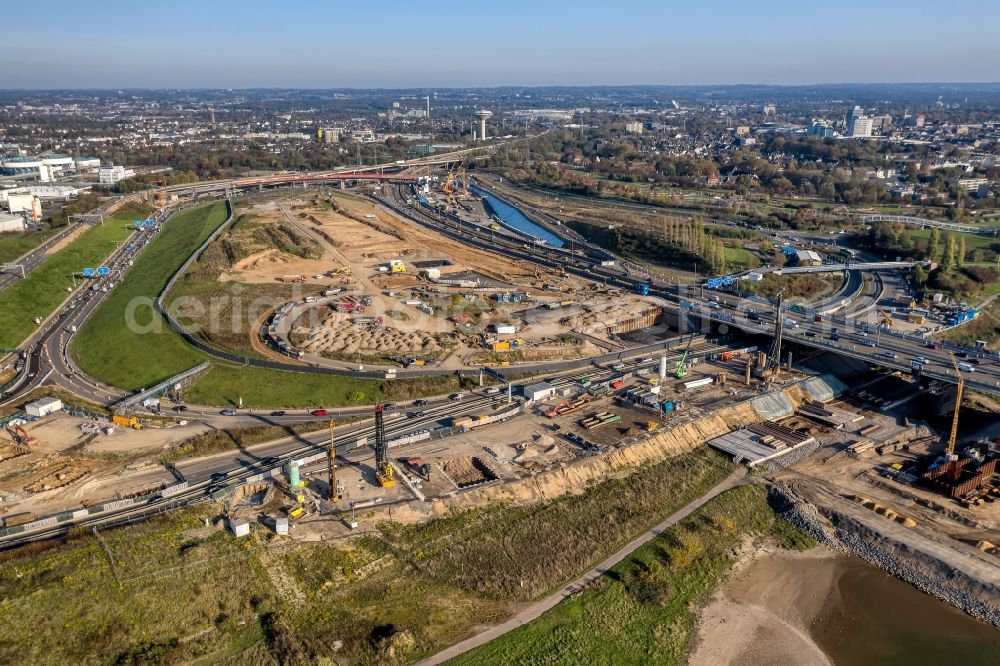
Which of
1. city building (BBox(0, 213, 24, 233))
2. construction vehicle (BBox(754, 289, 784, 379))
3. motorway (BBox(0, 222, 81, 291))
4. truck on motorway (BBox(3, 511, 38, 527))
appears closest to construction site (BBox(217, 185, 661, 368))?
construction vehicle (BBox(754, 289, 784, 379))

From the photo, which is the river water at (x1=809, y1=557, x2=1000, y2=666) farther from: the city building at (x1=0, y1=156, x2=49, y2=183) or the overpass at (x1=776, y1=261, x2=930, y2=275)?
the city building at (x1=0, y1=156, x2=49, y2=183)

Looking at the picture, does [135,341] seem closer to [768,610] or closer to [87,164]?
[768,610]

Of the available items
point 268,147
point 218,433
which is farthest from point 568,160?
point 218,433

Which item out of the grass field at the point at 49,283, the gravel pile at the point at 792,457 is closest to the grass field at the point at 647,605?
the gravel pile at the point at 792,457

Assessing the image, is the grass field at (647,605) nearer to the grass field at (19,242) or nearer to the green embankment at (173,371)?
the green embankment at (173,371)

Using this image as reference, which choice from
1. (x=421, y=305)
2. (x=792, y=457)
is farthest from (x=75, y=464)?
(x=792, y=457)

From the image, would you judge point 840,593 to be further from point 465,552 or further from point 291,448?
point 291,448
